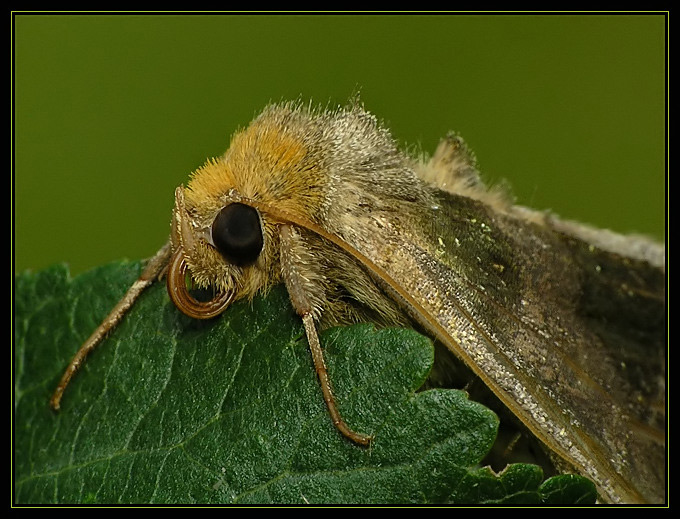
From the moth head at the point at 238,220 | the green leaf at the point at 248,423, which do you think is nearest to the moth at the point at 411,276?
the moth head at the point at 238,220

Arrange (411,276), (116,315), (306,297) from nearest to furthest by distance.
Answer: (306,297)
(411,276)
(116,315)

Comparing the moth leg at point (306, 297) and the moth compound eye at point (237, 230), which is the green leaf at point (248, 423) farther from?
the moth compound eye at point (237, 230)

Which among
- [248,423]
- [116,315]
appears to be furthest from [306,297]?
[116,315]

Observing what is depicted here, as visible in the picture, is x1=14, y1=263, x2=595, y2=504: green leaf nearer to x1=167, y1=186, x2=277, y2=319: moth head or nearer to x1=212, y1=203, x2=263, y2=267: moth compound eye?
x1=167, y1=186, x2=277, y2=319: moth head

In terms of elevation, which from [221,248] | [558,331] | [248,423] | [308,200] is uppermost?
[308,200]

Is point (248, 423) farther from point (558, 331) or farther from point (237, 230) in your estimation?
point (558, 331)

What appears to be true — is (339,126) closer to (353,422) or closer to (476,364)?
(476,364)
